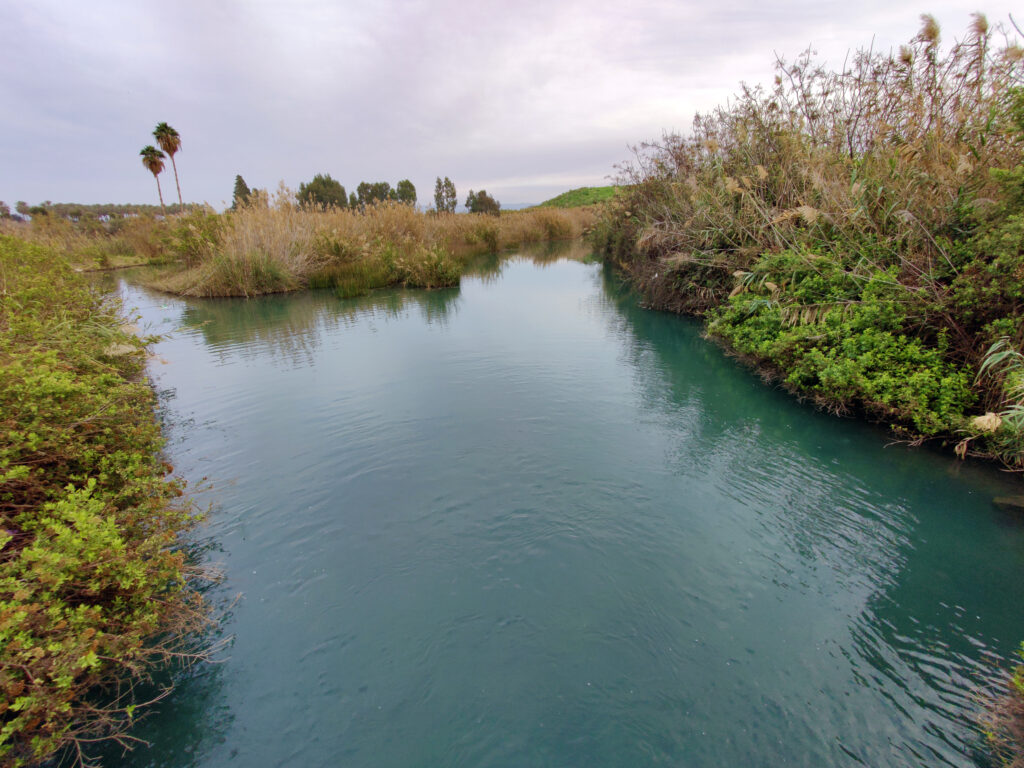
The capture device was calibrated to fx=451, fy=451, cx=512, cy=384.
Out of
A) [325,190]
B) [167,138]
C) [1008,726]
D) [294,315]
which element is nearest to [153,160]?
[167,138]

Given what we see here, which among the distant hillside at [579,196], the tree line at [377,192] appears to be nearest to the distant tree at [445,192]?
the tree line at [377,192]

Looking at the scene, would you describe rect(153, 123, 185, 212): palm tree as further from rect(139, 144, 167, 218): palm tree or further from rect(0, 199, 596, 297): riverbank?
rect(0, 199, 596, 297): riverbank

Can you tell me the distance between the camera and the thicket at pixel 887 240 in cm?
466

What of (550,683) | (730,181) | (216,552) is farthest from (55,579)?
(730,181)

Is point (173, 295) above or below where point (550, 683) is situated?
above

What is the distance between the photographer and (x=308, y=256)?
1592 cm

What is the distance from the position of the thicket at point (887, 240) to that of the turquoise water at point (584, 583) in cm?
70

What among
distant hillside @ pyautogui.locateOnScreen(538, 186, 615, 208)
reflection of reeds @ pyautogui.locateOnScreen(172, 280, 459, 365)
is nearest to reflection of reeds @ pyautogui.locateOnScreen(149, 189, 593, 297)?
reflection of reeds @ pyautogui.locateOnScreen(172, 280, 459, 365)

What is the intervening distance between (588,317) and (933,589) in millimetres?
8600

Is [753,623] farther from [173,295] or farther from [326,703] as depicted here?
[173,295]

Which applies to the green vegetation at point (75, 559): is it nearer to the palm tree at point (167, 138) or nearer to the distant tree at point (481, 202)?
the palm tree at point (167, 138)

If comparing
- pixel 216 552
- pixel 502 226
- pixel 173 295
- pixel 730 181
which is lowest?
pixel 216 552

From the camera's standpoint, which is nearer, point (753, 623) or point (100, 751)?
point (100, 751)

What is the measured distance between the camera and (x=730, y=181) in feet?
28.0
